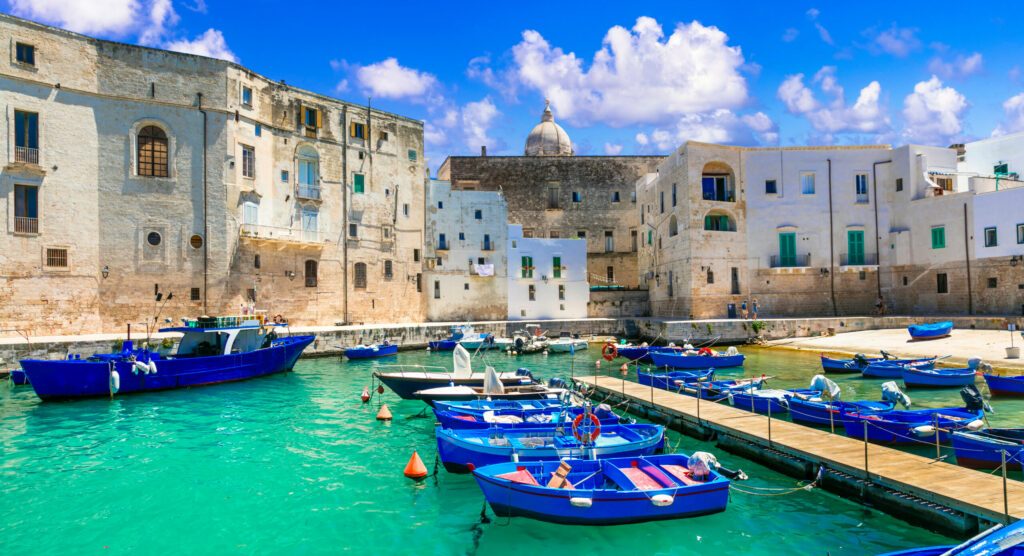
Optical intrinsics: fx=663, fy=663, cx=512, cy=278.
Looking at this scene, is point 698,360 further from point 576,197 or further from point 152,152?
point 152,152

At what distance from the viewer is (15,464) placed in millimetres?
13250

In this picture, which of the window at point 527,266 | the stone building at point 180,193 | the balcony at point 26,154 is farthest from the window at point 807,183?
the balcony at point 26,154

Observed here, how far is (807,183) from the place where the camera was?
126 ft

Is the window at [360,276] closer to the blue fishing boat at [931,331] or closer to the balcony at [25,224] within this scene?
the balcony at [25,224]

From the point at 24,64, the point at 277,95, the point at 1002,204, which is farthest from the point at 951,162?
the point at 24,64

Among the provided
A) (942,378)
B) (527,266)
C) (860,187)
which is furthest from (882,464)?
(527,266)

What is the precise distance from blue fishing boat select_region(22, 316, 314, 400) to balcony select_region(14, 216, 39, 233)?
28.7 feet

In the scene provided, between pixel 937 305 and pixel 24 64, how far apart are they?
45.5 metres

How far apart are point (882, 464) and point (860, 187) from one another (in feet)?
106

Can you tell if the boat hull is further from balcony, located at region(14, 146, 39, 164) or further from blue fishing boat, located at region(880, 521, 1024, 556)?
blue fishing boat, located at region(880, 521, 1024, 556)

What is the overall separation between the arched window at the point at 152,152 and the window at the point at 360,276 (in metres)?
11.1

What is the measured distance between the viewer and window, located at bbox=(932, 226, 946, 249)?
116 feet

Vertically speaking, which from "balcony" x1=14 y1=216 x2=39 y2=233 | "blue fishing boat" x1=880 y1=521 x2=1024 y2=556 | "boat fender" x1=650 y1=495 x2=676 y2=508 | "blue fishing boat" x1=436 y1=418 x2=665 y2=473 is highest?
"balcony" x1=14 y1=216 x2=39 y2=233

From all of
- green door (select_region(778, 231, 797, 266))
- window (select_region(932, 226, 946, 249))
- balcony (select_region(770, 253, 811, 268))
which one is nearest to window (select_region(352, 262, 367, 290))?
balcony (select_region(770, 253, 811, 268))
